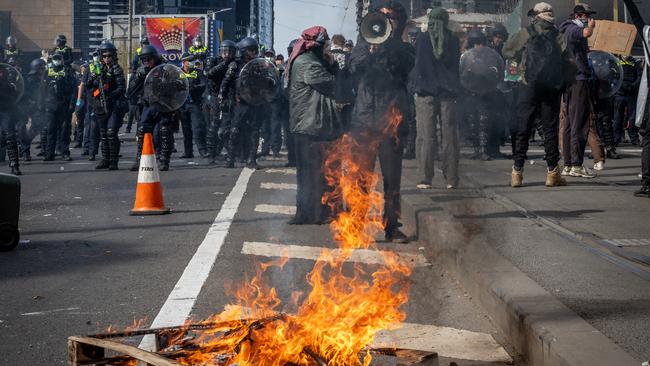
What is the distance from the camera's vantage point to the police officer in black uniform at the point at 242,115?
1680 centimetres

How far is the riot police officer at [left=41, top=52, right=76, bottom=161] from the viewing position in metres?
19.4

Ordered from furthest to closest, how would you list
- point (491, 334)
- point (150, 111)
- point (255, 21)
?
point (255, 21) < point (150, 111) < point (491, 334)

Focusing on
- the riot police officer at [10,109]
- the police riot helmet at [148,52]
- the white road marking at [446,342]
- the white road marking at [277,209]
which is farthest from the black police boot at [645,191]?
the riot police officer at [10,109]

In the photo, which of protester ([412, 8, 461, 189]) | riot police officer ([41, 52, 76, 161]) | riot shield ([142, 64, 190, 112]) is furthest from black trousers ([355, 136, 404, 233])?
riot police officer ([41, 52, 76, 161])

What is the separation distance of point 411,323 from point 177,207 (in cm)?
637

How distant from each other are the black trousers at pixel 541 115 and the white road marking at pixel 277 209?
2773 mm

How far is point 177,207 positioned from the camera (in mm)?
11984

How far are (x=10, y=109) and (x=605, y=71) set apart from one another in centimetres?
922

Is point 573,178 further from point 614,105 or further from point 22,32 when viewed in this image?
point 22,32

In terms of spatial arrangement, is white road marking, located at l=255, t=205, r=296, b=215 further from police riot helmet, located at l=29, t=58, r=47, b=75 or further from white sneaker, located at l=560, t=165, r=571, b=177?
police riot helmet, located at l=29, t=58, r=47, b=75

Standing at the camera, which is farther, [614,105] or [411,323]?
[614,105]

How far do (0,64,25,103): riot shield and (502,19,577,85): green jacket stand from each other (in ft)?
27.0

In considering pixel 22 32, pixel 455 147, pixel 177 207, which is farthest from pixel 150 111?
pixel 22 32

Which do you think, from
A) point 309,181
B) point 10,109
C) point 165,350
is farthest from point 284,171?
point 165,350
